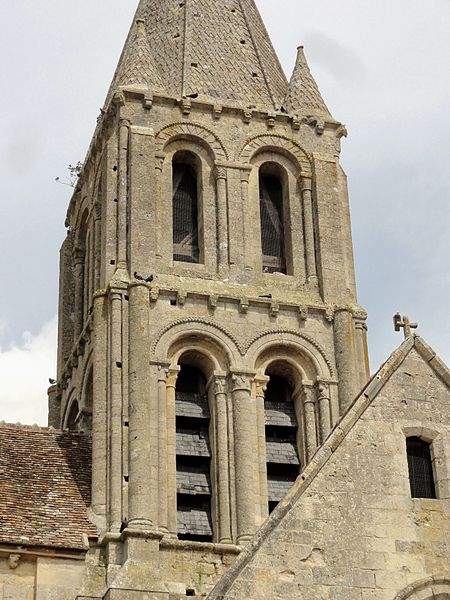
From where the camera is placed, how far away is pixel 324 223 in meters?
29.8

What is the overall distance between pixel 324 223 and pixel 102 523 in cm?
794

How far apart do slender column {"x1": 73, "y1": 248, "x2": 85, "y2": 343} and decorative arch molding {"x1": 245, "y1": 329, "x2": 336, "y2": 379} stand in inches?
184

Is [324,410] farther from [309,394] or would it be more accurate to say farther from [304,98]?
[304,98]

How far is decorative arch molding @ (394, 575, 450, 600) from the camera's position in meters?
17.8

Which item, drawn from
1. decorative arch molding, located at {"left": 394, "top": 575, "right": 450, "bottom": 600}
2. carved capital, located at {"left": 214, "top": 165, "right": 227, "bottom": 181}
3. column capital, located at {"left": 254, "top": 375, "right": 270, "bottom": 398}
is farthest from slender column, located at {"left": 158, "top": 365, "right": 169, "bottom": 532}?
decorative arch molding, located at {"left": 394, "top": 575, "right": 450, "bottom": 600}

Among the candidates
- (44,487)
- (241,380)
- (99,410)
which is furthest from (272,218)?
(44,487)

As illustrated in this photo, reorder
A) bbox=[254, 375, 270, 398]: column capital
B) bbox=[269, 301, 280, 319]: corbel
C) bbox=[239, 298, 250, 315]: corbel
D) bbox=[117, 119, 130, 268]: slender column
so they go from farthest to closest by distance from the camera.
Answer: bbox=[117, 119, 130, 268]: slender column < bbox=[269, 301, 280, 319]: corbel < bbox=[239, 298, 250, 315]: corbel < bbox=[254, 375, 270, 398]: column capital

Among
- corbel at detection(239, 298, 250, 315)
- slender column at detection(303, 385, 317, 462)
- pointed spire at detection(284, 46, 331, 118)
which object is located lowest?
slender column at detection(303, 385, 317, 462)

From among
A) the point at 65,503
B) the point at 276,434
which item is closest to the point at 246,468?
the point at 276,434

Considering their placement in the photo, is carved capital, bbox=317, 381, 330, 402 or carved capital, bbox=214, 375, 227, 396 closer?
carved capital, bbox=214, 375, 227, 396

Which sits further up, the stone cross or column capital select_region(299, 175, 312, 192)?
column capital select_region(299, 175, 312, 192)

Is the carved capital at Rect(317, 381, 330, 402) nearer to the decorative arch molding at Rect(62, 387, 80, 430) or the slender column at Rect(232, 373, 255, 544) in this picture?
the slender column at Rect(232, 373, 255, 544)

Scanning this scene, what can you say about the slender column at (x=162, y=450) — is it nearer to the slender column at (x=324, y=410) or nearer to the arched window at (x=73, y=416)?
the slender column at (x=324, y=410)

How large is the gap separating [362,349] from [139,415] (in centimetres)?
472
